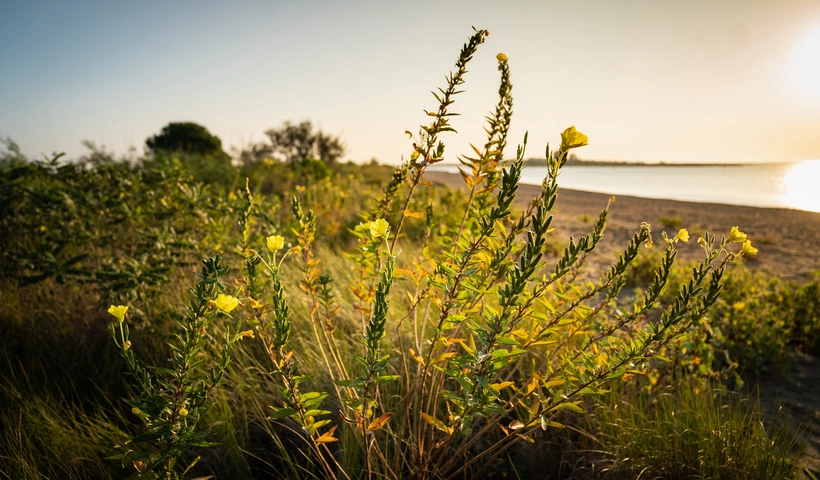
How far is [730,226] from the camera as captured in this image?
1225 cm

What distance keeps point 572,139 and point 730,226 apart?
14425mm

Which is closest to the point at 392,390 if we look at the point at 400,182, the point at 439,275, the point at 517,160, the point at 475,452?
the point at 475,452

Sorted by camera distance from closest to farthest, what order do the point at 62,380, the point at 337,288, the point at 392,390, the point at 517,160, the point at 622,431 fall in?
1. the point at 517,160
2. the point at 622,431
3. the point at 392,390
4. the point at 62,380
5. the point at 337,288

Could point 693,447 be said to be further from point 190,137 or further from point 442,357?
point 190,137

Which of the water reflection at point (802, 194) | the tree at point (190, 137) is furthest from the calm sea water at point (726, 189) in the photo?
the tree at point (190, 137)

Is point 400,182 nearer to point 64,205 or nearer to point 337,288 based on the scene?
point 337,288

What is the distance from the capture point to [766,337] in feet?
10.8

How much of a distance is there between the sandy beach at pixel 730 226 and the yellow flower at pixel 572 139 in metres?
4.17

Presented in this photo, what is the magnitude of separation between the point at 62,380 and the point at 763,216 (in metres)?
19.9

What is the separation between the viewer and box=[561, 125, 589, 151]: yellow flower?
3.70 feet

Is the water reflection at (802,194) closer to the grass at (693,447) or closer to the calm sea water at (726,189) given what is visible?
the calm sea water at (726,189)

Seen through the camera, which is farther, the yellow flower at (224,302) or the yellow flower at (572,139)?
the yellow flower at (572,139)

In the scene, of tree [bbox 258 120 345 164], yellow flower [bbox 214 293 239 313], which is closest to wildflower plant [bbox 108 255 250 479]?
yellow flower [bbox 214 293 239 313]

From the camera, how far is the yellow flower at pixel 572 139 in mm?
1129
